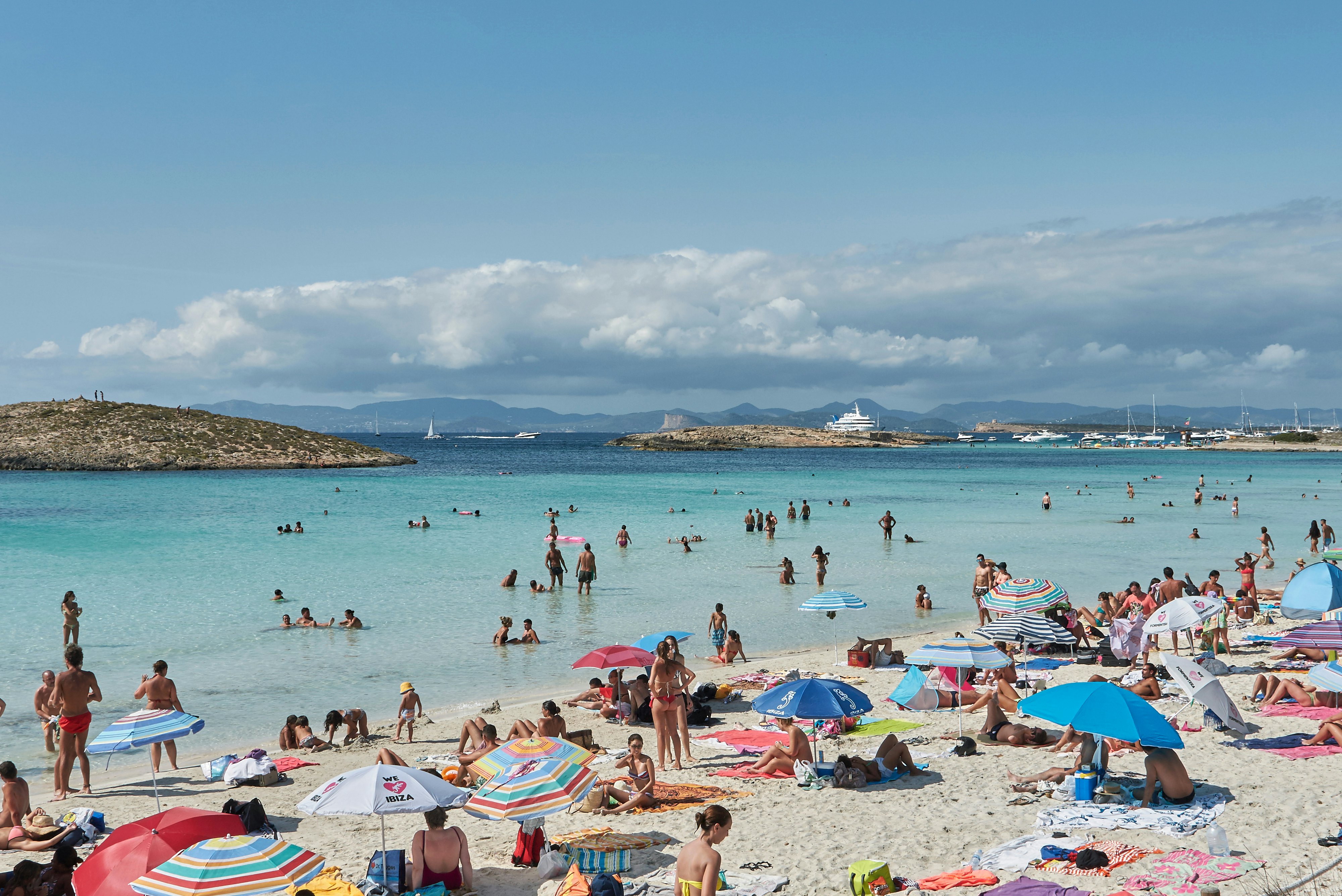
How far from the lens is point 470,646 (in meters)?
18.4

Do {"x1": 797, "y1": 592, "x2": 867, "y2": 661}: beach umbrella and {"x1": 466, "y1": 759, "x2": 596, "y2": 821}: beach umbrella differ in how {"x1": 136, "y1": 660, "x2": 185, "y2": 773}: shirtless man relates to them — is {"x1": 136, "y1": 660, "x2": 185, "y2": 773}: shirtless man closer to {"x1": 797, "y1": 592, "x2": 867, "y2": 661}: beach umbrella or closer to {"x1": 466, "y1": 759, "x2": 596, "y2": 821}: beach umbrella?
{"x1": 466, "y1": 759, "x2": 596, "y2": 821}: beach umbrella

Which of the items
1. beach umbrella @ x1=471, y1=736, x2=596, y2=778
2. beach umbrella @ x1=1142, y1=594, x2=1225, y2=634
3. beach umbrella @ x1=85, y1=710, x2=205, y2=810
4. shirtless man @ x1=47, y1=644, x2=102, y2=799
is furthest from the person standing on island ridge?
shirtless man @ x1=47, y1=644, x2=102, y2=799

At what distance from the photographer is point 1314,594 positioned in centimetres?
1475

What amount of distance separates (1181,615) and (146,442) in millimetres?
79786

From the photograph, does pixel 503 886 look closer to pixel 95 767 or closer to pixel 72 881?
pixel 72 881

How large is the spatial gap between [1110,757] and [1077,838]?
3144 millimetres

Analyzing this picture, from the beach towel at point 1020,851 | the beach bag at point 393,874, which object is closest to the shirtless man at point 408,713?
the beach bag at point 393,874

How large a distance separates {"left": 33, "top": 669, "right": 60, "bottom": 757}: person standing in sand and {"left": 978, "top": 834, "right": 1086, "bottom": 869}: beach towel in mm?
10689

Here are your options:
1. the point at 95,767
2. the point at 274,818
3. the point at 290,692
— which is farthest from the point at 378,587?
the point at 274,818

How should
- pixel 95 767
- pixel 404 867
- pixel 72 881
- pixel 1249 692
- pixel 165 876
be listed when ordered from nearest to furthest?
pixel 165 876 < pixel 72 881 < pixel 404 867 < pixel 95 767 < pixel 1249 692

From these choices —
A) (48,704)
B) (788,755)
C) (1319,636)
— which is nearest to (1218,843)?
(788,755)

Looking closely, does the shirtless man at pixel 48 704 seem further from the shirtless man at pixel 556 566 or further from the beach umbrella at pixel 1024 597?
the beach umbrella at pixel 1024 597

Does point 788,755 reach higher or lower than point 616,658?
lower

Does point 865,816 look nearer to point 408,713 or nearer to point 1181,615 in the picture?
point 408,713
